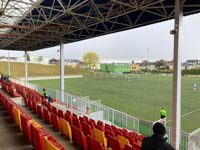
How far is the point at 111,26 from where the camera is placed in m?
10.9

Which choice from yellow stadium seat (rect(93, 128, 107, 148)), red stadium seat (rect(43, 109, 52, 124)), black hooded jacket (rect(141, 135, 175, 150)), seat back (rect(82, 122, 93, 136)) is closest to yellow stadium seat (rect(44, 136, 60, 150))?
black hooded jacket (rect(141, 135, 175, 150))

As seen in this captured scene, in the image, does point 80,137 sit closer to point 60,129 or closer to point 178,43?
point 60,129

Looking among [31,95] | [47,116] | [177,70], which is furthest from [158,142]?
[31,95]

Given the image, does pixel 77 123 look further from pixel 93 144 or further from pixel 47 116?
pixel 93 144

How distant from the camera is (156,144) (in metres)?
2.07

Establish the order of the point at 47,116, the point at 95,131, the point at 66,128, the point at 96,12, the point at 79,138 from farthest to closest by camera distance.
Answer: the point at 96,12
the point at 47,116
the point at 95,131
the point at 66,128
the point at 79,138

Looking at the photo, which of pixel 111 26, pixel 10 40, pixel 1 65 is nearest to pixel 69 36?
pixel 111 26

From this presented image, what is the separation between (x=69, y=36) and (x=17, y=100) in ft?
23.6

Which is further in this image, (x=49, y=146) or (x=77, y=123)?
(x=77, y=123)

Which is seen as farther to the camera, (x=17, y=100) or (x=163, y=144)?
(x=17, y=100)

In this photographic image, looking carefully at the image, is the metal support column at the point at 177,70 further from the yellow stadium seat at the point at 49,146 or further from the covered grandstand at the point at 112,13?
the yellow stadium seat at the point at 49,146

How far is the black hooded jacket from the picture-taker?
2006mm

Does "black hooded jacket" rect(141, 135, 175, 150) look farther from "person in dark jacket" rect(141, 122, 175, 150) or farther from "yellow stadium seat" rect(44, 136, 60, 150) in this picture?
"yellow stadium seat" rect(44, 136, 60, 150)

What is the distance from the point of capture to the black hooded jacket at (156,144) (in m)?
2.01
